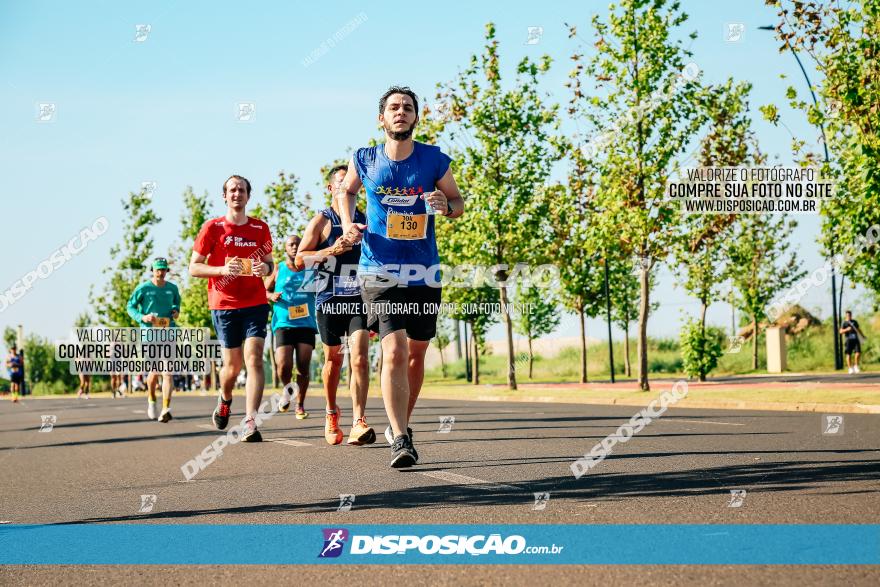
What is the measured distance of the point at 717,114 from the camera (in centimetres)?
2266

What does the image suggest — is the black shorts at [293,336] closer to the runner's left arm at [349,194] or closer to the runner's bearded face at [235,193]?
the runner's bearded face at [235,193]

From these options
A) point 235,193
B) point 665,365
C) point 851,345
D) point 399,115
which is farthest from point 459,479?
point 665,365

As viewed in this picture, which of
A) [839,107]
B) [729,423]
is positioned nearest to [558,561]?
[729,423]

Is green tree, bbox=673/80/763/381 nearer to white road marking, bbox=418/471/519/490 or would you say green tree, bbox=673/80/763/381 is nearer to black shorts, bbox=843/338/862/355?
black shorts, bbox=843/338/862/355

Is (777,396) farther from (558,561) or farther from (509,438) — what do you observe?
(558,561)

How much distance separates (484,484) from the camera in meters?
6.40

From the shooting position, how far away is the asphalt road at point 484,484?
4176 mm

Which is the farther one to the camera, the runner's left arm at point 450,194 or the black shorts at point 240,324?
the black shorts at point 240,324

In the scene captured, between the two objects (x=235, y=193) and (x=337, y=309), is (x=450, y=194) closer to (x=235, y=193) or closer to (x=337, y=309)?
(x=337, y=309)

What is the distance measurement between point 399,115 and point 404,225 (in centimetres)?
77

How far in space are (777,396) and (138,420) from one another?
1072 cm

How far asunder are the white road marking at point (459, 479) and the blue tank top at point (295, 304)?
252 inches

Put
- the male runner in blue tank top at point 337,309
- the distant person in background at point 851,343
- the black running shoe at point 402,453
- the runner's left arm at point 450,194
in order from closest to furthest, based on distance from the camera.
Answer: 1. the black running shoe at point 402,453
2. the runner's left arm at point 450,194
3. the male runner in blue tank top at point 337,309
4. the distant person in background at point 851,343

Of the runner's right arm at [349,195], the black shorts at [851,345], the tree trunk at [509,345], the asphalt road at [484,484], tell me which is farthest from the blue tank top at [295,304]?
the black shorts at [851,345]
